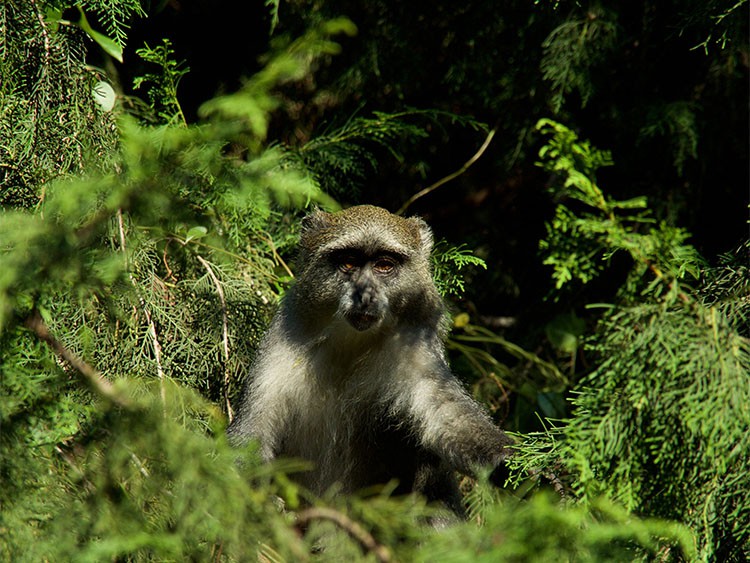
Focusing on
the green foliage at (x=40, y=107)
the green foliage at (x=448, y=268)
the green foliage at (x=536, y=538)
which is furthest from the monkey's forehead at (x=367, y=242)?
the green foliage at (x=536, y=538)

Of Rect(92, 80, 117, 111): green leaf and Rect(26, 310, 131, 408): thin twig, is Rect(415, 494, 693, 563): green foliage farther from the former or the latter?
Rect(92, 80, 117, 111): green leaf

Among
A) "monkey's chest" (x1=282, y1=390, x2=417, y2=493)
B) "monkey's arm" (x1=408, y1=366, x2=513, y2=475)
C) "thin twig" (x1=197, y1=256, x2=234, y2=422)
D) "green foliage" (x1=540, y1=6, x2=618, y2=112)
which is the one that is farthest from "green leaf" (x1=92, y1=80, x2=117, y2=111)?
"green foliage" (x1=540, y1=6, x2=618, y2=112)

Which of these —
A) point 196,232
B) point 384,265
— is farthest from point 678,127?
point 196,232

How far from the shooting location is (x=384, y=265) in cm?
489

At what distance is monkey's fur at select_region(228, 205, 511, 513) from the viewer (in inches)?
188

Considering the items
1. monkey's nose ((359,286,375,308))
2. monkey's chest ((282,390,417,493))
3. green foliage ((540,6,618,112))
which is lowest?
monkey's chest ((282,390,417,493))

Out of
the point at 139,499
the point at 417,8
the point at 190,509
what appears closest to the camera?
the point at 190,509

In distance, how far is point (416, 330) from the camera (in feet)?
16.2

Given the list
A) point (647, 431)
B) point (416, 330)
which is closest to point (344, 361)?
point (416, 330)

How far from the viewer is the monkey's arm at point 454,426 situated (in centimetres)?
433

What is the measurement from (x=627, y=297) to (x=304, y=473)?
256 cm

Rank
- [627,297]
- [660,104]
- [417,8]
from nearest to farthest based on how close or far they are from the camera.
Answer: [627,297]
[660,104]
[417,8]

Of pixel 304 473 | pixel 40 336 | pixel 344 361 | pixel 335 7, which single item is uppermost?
pixel 335 7

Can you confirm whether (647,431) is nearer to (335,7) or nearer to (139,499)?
(139,499)
